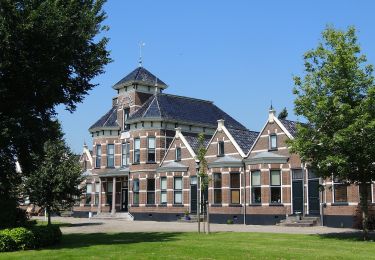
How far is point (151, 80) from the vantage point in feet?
181

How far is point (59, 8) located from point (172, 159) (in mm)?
27476

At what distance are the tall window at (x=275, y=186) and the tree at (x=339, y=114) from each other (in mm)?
13160

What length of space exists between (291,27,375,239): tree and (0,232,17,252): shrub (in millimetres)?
14039

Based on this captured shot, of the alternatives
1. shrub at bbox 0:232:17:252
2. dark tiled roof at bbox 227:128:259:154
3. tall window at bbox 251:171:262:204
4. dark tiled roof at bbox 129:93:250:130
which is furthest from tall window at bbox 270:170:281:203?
shrub at bbox 0:232:17:252

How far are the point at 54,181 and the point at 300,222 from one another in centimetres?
1818

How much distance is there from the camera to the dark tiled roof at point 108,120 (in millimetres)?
55688

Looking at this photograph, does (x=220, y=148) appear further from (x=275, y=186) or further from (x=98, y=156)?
(x=98, y=156)

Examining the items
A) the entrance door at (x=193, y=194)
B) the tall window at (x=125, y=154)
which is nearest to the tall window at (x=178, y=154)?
the entrance door at (x=193, y=194)

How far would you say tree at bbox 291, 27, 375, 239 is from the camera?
75.6ft

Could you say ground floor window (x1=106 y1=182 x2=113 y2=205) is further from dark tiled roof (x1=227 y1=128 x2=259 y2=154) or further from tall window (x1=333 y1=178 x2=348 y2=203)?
tall window (x1=333 y1=178 x2=348 y2=203)

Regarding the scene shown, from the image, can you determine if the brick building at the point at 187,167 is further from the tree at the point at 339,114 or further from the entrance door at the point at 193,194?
the tree at the point at 339,114

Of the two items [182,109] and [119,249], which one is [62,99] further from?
[182,109]

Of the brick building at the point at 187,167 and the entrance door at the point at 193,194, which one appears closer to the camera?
the brick building at the point at 187,167

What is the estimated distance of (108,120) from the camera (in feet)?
185
